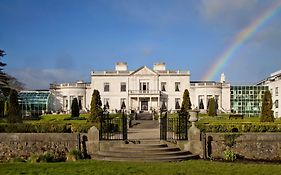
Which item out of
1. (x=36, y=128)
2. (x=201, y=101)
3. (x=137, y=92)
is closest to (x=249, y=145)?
(x=36, y=128)

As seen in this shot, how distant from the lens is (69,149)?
18750mm

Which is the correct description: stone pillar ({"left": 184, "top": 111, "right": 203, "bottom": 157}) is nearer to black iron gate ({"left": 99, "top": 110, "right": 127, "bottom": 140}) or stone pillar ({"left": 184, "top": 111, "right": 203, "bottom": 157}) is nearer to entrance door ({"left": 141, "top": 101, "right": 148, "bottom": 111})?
black iron gate ({"left": 99, "top": 110, "right": 127, "bottom": 140})

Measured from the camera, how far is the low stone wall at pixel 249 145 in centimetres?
1853

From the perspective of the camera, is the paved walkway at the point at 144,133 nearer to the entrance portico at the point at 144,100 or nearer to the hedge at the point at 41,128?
the hedge at the point at 41,128

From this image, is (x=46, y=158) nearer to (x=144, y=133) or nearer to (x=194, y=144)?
(x=194, y=144)

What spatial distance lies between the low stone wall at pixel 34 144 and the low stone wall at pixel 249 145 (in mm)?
7093

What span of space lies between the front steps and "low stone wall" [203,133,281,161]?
1.66 metres

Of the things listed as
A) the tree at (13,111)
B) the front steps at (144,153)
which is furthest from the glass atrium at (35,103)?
the front steps at (144,153)

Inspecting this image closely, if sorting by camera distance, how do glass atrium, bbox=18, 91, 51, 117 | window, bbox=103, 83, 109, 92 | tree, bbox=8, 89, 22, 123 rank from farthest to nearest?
window, bbox=103, 83, 109, 92 < glass atrium, bbox=18, 91, 51, 117 < tree, bbox=8, 89, 22, 123

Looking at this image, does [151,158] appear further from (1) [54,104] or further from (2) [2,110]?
(1) [54,104]

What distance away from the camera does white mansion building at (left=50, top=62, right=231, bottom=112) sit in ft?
241

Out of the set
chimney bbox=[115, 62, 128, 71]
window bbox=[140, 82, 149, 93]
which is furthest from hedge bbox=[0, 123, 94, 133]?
chimney bbox=[115, 62, 128, 71]

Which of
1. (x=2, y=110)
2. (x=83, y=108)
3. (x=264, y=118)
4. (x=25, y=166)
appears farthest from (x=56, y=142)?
(x=83, y=108)

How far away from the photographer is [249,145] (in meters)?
18.6
